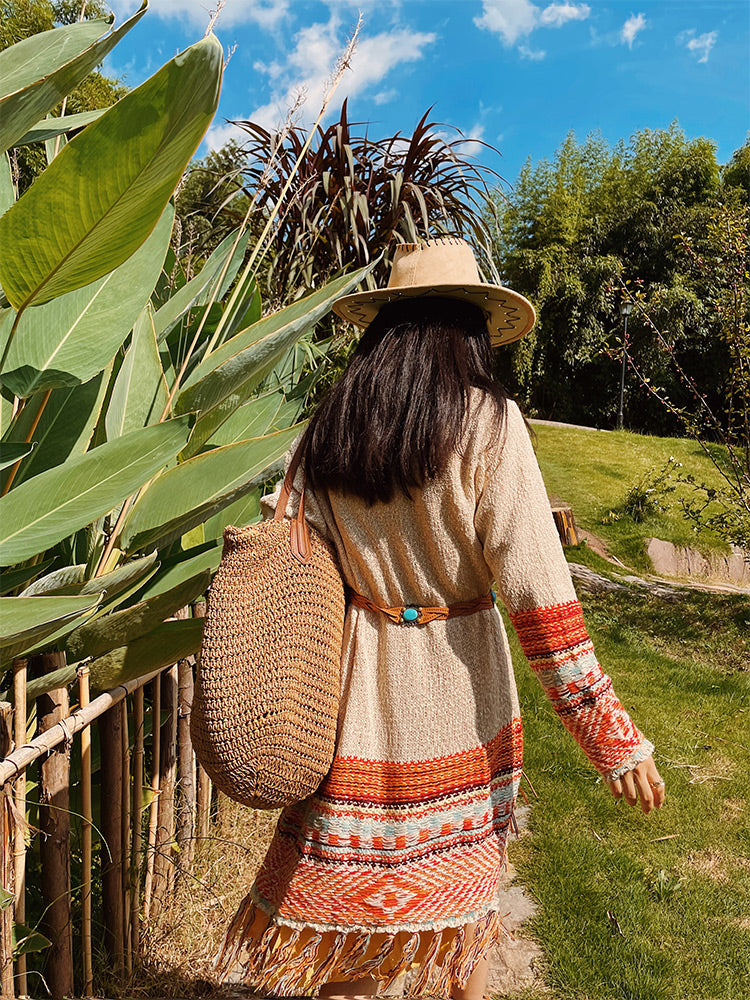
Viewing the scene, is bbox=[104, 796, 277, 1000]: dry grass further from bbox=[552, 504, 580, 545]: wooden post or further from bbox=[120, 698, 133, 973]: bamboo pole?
bbox=[552, 504, 580, 545]: wooden post

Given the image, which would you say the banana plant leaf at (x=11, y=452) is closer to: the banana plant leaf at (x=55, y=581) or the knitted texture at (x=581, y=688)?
the banana plant leaf at (x=55, y=581)

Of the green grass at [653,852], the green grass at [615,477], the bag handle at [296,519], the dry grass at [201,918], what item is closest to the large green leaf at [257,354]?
the bag handle at [296,519]

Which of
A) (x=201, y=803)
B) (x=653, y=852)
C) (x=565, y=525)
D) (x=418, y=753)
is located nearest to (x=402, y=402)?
(x=418, y=753)

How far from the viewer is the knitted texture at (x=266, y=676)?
117cm

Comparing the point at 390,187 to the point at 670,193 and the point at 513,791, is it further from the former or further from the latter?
the point at 670,193

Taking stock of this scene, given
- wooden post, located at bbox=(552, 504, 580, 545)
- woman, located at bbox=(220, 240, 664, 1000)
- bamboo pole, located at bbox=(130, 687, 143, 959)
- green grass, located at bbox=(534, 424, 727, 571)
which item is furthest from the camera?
green grass, located at bbox=(534, 424, 727, 571)

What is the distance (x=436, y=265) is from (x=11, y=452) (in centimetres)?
78

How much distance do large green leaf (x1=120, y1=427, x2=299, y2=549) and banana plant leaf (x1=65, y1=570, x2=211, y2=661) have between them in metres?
0.12

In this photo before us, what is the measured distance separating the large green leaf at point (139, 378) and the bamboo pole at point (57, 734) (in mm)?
521

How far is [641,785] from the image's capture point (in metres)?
1.23

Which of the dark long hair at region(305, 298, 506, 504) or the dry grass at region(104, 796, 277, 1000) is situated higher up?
the dark long hair at region(305, 298, 506, 504)

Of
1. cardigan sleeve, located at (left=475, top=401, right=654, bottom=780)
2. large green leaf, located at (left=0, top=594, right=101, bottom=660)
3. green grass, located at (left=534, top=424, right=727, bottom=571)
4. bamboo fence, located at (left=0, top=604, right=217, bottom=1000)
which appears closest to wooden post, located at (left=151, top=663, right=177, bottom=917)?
bamboo fence, located at (left=0, top=604, right=217, bottom=1000)

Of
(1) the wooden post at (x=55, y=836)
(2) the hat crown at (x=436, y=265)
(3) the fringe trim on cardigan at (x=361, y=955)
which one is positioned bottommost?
(3) the fringe trim on cardigan at (x=361, y=955)

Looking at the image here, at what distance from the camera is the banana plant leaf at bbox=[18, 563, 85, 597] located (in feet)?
3.99
